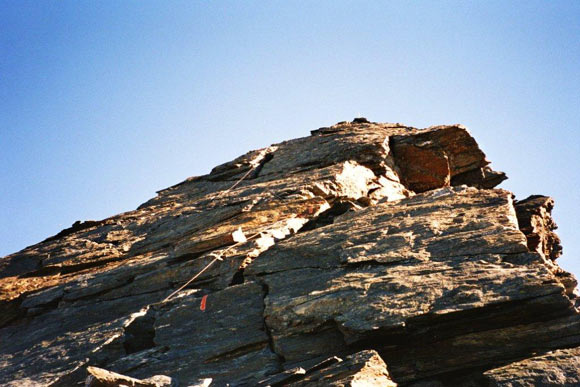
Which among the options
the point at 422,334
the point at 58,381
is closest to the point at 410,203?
the point at 422,334

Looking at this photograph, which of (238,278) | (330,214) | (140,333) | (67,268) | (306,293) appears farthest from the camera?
(67,268)

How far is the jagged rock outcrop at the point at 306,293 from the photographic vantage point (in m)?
14.1

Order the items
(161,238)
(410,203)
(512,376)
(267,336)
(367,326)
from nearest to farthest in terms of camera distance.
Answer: (512,376) → (367,326) → (267,336) → (410,203) → (161,238)

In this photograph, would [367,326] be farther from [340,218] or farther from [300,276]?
[340,218]

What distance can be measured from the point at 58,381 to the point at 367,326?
31.5 feet

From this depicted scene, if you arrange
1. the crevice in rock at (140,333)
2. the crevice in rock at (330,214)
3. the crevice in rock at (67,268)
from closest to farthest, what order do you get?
the crevice in rock at (140,333), the crevice in rock at (330,214), the crevice in rock at (67,268)

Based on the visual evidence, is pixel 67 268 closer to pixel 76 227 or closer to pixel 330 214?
pixel 76 227

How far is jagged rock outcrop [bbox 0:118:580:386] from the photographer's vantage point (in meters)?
14.1

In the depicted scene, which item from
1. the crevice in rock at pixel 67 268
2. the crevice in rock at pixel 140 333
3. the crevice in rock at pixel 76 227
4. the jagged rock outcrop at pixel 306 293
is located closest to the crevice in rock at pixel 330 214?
the jagged rock outcrop at pixel 306 293

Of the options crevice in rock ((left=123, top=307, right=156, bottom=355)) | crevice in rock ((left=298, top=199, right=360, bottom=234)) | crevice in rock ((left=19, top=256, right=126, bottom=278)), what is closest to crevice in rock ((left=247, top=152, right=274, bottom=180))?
crevice in rock ((left=298, top=199, right=360, bottom=234))

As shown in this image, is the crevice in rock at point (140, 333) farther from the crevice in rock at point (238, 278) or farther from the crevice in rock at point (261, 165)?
the crevice in rock at point (261, 165)

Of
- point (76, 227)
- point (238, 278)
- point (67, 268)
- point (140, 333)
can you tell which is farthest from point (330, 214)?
point (76, 227)

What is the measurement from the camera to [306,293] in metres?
16.4

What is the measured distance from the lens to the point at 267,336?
16.0 m
